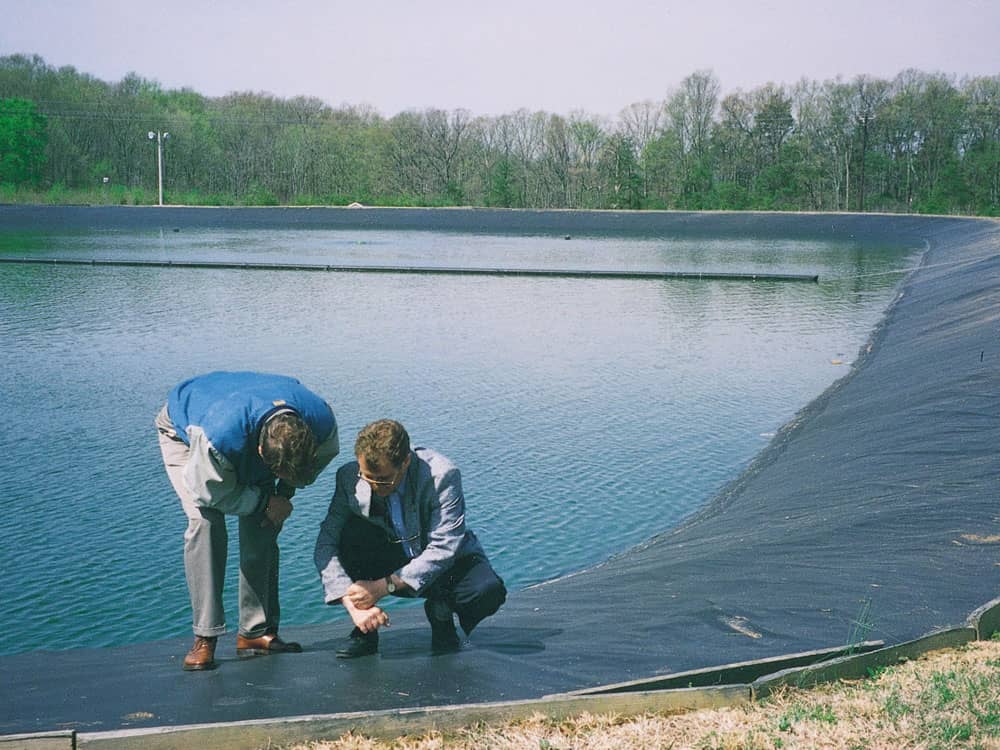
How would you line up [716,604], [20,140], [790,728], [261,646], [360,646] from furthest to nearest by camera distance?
[20,140] < [716,604] < [261,646] < [360,646] < [790,728]

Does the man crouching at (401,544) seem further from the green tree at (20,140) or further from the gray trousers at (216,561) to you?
the green tree at (20,140)

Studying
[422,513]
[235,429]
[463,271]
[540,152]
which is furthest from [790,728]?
[540,152]

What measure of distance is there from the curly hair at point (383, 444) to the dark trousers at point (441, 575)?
52cm

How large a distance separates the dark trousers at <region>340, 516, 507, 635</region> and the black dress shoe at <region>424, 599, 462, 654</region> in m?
0.10

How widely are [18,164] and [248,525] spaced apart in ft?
255

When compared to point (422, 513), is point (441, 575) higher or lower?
lower

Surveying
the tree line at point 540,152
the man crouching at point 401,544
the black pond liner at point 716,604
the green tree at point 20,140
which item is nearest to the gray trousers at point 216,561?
the black pond liner at point 716,604

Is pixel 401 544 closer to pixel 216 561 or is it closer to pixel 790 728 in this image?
pixel 216 561

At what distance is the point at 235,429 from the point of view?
388cm

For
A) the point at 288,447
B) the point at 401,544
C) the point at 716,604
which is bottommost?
the point at 716,604

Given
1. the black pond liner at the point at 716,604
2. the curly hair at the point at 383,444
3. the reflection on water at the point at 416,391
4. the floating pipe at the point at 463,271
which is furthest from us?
the floating pipe at the point at 463,271

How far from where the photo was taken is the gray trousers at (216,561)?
409 centimetres

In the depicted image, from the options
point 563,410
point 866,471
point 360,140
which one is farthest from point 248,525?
point 360,140

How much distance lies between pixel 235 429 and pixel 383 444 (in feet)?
1.97
